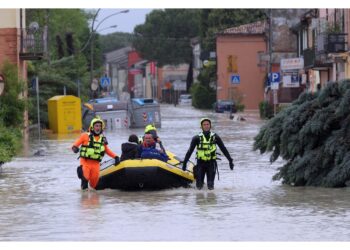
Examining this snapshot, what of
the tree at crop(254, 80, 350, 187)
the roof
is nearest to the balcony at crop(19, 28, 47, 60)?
the tree at crop(254, 80, 350, 187)

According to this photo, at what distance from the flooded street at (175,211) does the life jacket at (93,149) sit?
696mm

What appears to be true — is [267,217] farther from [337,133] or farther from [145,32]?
[145,32]

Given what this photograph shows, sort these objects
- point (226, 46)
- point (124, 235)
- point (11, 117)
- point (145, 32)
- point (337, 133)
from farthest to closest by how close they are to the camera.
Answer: point (145, 32) < point (226, 46) < point (11, 117) < point (337, 133) < point (124, 235)

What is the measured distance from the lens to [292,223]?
1482cm

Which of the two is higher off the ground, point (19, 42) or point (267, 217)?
point (19, 42)

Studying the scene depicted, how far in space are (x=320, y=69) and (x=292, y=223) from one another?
49.5 m

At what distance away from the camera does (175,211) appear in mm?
16688

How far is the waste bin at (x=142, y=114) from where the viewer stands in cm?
5344

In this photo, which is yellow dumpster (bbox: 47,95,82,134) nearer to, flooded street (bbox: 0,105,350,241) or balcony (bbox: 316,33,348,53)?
balcony (bbox: 316,33,348,53)

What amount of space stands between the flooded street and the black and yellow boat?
0.62 ft

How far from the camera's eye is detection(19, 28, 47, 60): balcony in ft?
149

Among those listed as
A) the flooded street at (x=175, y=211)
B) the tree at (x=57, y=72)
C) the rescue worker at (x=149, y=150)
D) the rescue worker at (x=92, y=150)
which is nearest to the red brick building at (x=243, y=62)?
the tree at (x=57, y=72)

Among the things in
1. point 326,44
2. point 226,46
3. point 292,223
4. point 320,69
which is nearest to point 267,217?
point 292,223

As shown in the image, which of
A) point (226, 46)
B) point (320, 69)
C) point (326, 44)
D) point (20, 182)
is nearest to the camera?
point (20, 182)
